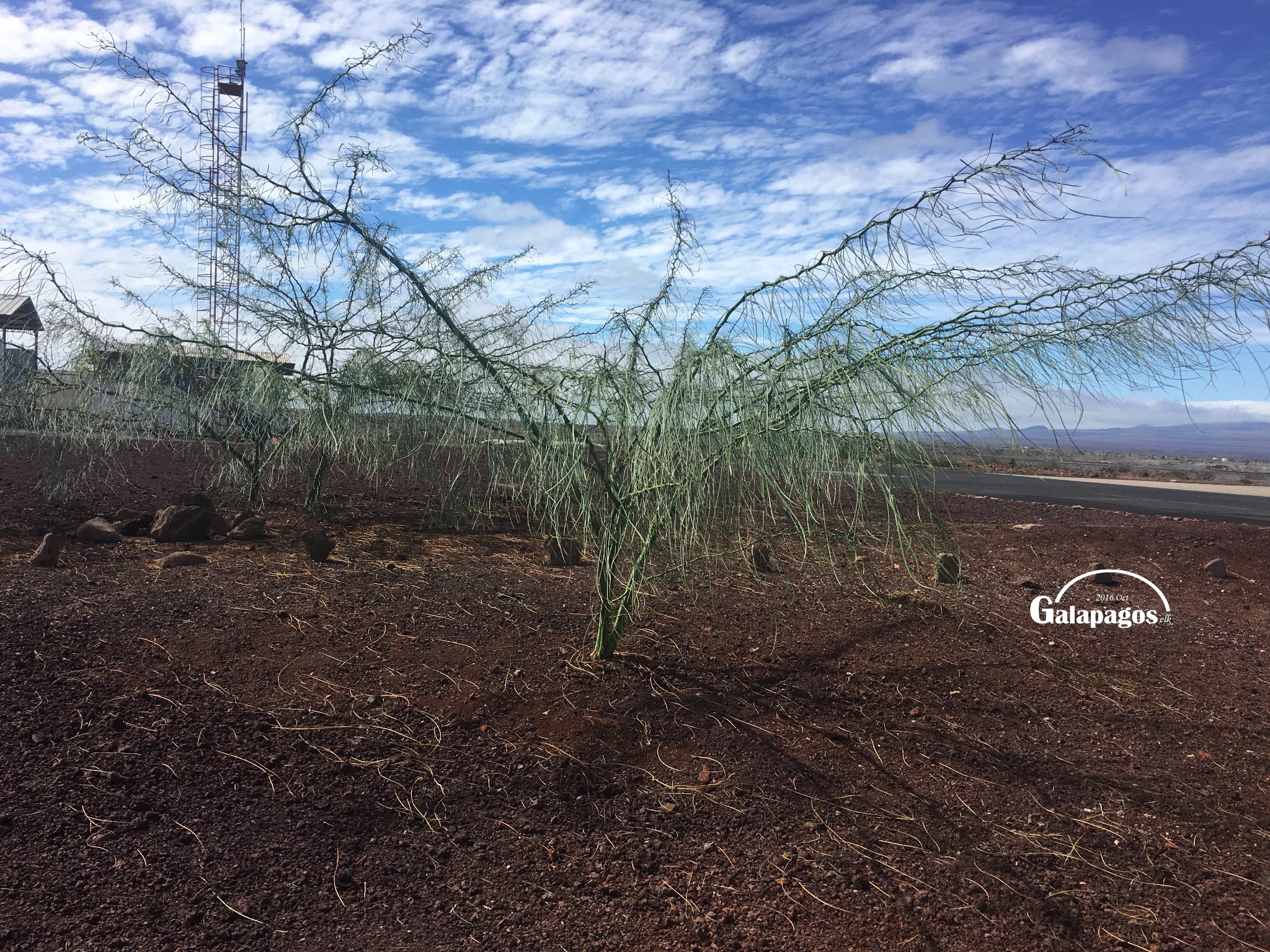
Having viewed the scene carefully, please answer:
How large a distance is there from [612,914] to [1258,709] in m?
3.51

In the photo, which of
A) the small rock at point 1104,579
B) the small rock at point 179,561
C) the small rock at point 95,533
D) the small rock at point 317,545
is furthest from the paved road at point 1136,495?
the small rock at point 95,533

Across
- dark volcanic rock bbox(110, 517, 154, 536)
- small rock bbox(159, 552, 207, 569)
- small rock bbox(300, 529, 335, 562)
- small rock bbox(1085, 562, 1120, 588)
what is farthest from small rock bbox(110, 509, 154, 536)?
small rock bbox(1085, 562, 1120, 588)

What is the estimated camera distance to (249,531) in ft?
21.2

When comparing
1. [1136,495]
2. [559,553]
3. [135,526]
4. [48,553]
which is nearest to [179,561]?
[48,553]

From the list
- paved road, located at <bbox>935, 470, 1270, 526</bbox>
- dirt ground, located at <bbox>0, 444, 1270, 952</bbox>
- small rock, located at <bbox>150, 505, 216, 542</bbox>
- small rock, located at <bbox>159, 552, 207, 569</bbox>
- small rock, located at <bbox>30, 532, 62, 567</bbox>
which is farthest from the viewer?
paved road, located at <bbox>935, 470, 1270, 526</bbox>

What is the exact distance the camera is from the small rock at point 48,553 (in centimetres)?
512

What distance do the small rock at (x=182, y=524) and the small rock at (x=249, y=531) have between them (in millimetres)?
196

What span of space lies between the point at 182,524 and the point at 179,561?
1057 millimetres

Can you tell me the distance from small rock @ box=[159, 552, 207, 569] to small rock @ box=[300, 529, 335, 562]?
66cm

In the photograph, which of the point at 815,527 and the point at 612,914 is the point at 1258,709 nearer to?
the point at 815,527

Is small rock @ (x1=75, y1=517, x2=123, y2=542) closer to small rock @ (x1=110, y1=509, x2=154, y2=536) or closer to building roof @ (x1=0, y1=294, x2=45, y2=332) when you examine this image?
small rock @ (x1=110, y1=509, x2=154, y2=536)

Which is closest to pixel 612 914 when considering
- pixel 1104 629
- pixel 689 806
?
pixel 689 806

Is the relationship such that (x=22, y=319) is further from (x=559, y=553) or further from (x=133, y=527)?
(x=559, y=553)

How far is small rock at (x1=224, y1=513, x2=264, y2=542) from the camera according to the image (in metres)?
6.45
